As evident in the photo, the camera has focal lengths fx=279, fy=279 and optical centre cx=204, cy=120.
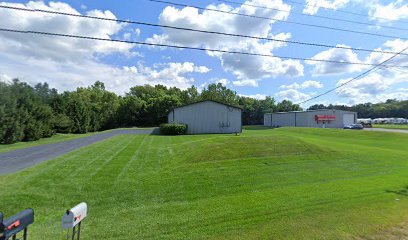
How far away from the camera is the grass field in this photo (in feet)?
18.4

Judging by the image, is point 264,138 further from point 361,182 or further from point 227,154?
point 361,182

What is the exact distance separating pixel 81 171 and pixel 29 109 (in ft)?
83.3

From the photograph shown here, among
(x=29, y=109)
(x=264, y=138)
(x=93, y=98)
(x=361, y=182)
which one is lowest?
(x=361, y=182)

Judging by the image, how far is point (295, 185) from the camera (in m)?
9.16

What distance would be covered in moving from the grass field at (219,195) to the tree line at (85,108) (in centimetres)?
1904

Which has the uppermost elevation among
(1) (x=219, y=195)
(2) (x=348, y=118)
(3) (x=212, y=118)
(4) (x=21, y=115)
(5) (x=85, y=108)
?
(5) (x=85, y=108)

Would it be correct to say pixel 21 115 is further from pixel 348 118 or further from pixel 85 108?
pixel 348 118

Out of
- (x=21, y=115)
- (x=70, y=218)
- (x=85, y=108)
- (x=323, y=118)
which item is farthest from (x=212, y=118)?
(x=323, y=118)

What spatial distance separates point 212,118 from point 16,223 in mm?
31625

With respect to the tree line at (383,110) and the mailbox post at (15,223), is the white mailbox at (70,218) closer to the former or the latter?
the mailbox post at (15,223)

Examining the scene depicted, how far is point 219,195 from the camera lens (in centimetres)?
806

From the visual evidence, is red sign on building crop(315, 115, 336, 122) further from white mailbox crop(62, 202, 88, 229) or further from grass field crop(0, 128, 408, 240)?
white mailbox crop(62, 202, 88, 229)

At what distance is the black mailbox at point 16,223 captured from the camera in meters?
3.20

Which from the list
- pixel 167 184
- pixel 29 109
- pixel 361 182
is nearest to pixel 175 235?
pixel 167 184
